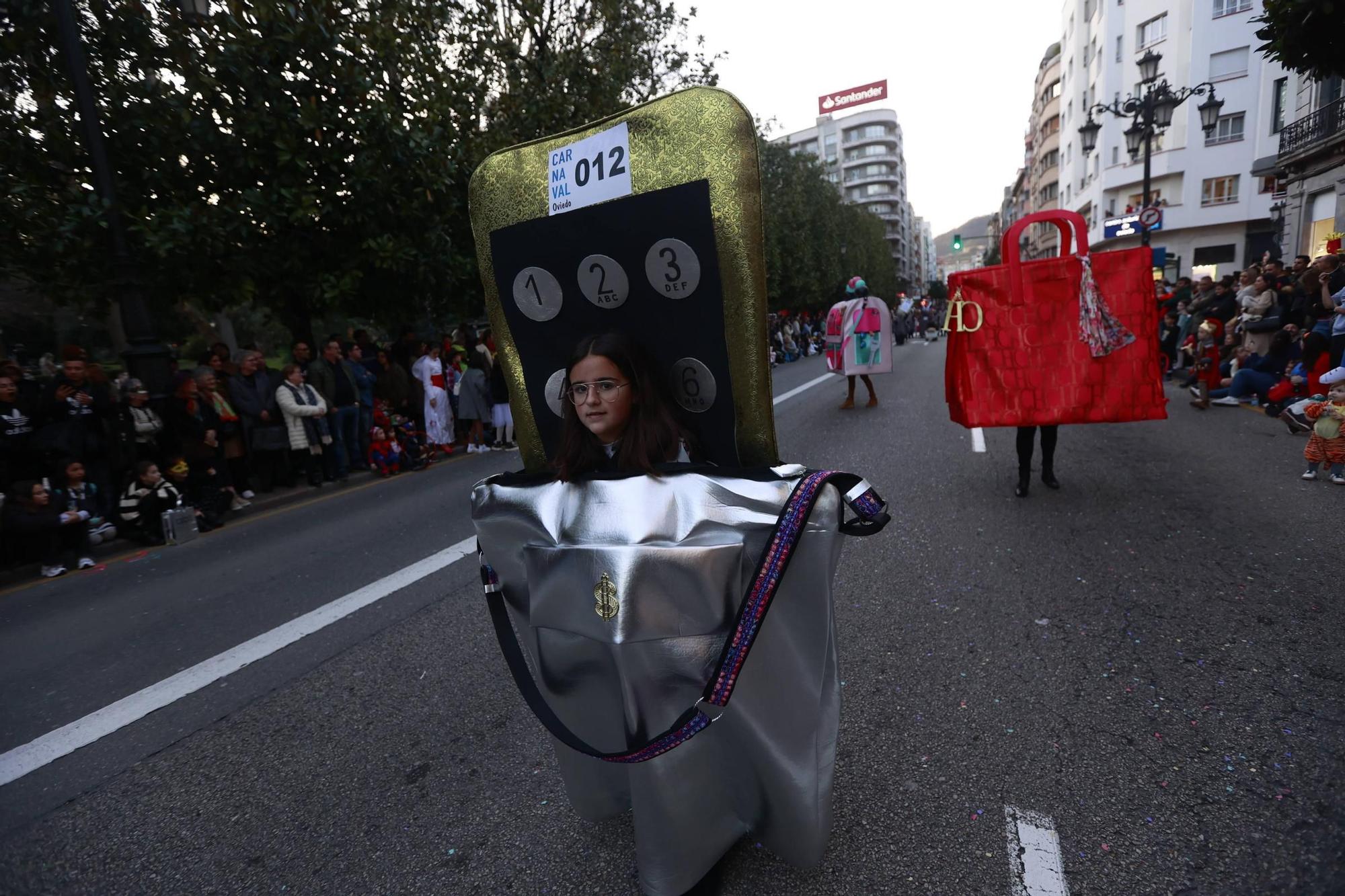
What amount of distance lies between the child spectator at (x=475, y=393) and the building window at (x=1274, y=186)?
24.3m

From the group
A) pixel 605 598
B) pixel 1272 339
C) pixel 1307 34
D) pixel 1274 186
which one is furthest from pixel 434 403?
pixel 1274 186

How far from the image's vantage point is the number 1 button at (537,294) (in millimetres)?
2109

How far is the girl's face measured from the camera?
1.98m

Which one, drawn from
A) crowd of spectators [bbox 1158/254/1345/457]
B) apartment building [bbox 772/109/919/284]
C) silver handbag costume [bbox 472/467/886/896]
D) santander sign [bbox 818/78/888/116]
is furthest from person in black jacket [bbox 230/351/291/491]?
santander sign [bbox 818/78/888/116]

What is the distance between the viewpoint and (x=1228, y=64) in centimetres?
3412

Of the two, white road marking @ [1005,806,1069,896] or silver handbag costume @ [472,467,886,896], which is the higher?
silver handbag costume @ [472,467,886,896]

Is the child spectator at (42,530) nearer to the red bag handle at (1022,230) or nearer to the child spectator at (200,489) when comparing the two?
the child spectator at (200,489)

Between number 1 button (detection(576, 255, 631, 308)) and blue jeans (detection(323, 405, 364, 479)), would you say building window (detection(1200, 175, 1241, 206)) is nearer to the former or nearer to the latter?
blue jeans (detection(323, 405, 364, 479))

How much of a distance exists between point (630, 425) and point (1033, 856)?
170cm

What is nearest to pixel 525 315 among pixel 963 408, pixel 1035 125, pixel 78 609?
pixel 963 408

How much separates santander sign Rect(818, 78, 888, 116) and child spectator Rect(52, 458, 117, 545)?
377 feet

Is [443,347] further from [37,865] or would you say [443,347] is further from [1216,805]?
[1216,805]

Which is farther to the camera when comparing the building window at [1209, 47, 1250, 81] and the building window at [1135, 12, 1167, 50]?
the building window at [1135, 12, 1167, 50]

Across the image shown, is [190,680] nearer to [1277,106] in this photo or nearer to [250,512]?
[250,512]
